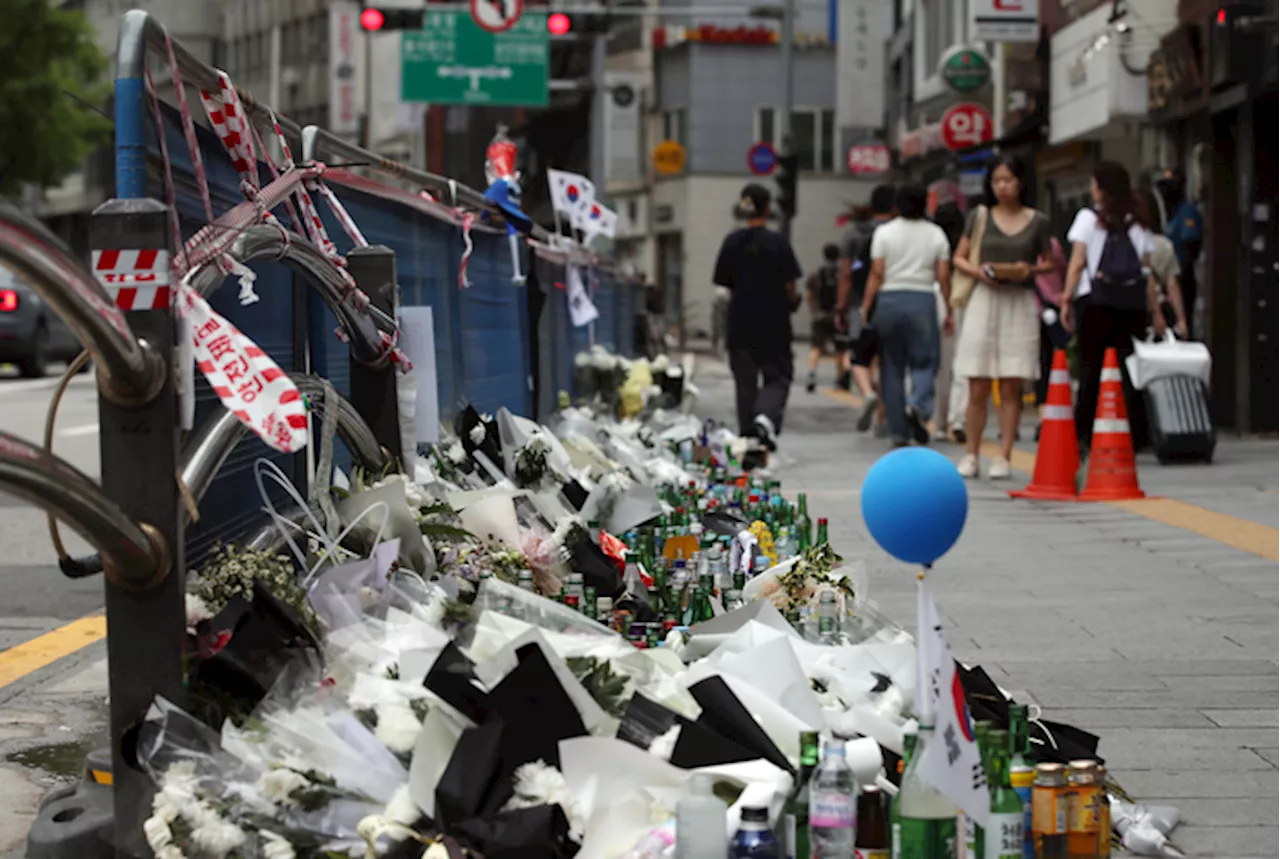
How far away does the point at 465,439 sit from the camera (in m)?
7.05

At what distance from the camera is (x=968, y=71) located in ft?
87.4

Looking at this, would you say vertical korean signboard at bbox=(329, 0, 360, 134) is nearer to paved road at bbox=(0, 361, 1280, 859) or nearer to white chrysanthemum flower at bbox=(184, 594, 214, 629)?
paved road at bbox=(0, 361, 1280, 859)

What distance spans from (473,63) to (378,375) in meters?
29.5

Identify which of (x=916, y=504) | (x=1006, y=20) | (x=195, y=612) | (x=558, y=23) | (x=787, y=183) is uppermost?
(x=558, y=23)

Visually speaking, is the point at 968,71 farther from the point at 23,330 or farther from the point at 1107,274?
the point at 1107,274

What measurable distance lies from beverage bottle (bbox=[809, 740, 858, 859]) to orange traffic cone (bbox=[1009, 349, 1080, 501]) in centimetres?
803

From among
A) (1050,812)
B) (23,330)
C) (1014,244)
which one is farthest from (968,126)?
(1050,812)

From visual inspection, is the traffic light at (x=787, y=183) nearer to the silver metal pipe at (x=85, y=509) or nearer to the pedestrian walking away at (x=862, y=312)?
the pedestrian walking away at (x=862, y=312)

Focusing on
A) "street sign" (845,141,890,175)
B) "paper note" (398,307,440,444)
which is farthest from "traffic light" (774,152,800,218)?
"paper note" (398,307,440,444)

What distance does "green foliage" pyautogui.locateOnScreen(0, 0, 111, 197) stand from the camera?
43.1 meters

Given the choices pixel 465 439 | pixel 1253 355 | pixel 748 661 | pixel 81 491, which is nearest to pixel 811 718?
pixel 748 661

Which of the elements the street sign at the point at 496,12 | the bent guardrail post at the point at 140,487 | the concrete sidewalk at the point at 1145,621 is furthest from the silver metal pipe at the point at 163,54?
the street sign at the point at 496,12

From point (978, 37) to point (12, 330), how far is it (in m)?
12.5

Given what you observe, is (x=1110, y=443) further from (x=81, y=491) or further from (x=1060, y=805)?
(x=81, y=491)
